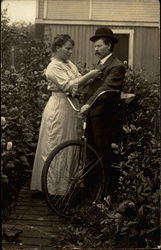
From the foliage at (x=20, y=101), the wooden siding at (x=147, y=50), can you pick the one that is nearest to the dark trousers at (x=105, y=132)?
the wooden siding at (x=147, y=50)

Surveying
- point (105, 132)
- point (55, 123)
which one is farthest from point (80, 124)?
point (105, 132)

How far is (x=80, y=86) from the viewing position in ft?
15.5

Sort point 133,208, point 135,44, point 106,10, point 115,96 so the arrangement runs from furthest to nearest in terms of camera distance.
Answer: point 115,96 → point 135,44 → point 106,10 → point 133,208

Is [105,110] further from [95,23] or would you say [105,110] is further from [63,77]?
[95,23]

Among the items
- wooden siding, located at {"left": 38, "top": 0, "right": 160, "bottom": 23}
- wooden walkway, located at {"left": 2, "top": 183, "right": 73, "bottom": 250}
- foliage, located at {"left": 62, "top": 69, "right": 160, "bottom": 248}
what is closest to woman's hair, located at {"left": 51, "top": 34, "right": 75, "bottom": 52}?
wooden siding, located at {"left": 38, "top": 0, "right": 160, "bottom": 23}

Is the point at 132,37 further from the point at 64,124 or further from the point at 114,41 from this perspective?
the point at 64,124

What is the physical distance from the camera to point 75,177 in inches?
181

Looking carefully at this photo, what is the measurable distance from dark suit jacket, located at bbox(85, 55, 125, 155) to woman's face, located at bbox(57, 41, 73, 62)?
0.36 metres

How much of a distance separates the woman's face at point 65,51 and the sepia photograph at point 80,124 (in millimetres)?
11

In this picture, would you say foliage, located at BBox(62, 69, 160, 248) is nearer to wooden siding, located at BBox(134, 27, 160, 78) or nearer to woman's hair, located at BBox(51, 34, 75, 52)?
wooden siding, located at BBox(134, 27, 160, 78)

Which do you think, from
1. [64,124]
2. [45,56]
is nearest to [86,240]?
[64,124]

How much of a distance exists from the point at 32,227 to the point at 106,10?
195 centimetres

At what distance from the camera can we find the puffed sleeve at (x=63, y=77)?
4.75 metres

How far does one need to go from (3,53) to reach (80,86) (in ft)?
2.83
